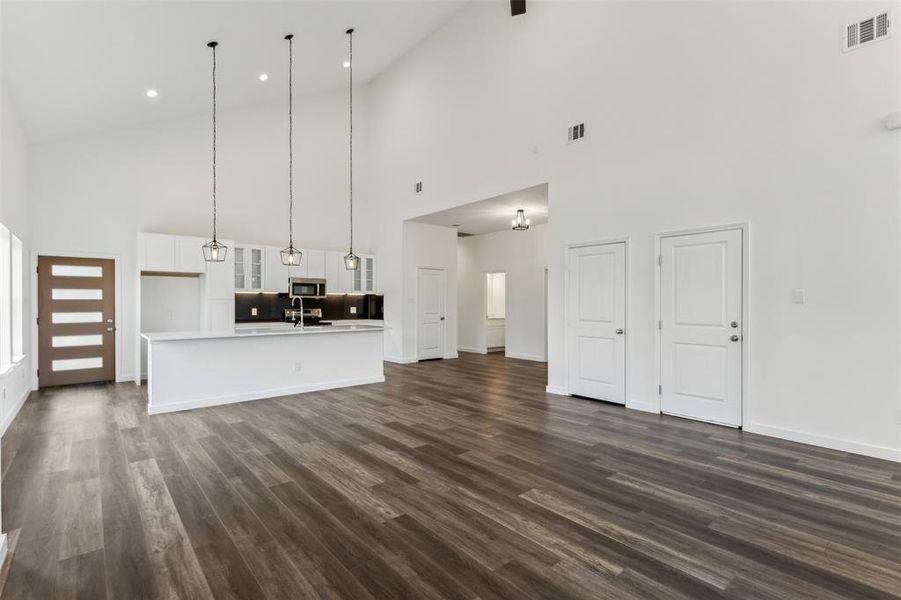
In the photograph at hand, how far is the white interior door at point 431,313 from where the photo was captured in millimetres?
9695

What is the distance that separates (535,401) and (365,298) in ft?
18.1

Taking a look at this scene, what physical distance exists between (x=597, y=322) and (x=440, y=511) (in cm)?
376

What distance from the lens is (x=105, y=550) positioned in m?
2.36

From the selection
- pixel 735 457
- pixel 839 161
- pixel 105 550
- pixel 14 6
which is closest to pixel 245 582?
pixel 105 550

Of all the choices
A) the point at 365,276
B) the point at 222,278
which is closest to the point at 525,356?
the point at 365,276

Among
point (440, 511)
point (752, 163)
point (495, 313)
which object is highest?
point (752, 163)

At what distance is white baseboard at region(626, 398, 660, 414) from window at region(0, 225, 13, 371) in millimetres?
6786

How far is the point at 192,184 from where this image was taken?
8000 millimetres

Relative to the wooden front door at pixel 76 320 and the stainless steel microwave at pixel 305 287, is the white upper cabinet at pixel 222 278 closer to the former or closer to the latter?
the stainless steel microwave at pixel 305 287

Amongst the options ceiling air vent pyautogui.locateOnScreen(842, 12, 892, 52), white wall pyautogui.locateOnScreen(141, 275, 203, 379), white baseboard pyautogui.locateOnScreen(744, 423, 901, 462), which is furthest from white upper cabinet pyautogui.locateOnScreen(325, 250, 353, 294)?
ceiling air vent pyautogui.locateOnScreen(842, 12, 892, 52)

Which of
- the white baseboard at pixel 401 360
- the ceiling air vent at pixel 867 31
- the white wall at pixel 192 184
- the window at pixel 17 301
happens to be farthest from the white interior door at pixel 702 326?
the window at pixel 17 301

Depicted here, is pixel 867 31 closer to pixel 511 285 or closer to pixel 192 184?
pixel 511 285

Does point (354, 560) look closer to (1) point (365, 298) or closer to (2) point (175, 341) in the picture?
(2) point (175, 341)

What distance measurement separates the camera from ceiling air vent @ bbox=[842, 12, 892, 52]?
12.1 feet
